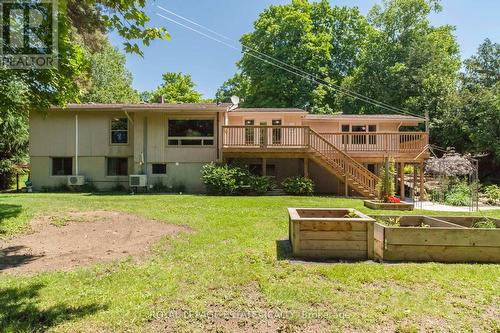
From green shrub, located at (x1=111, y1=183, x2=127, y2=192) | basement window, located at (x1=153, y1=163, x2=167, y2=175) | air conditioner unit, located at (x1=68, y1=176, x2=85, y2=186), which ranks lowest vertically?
green shrub, located at (x1=111, y1=183, x2=127, y2=192)

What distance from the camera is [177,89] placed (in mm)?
45031

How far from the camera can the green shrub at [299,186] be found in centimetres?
1485

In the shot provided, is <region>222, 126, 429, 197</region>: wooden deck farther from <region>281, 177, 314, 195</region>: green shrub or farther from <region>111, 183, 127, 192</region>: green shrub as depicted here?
<region>111, 183, 127, 192</region>: green shrub

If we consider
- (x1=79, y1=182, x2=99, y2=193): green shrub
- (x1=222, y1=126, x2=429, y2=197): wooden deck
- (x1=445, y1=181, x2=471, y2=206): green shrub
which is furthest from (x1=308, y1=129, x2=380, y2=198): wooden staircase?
(x1=79, y1=182, x2=99, y2=193): green shrub

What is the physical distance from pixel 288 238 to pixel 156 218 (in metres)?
3.98

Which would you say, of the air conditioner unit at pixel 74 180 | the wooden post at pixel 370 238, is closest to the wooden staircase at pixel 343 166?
the wooden post at pixel 370 238

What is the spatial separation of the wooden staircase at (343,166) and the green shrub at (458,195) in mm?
3162

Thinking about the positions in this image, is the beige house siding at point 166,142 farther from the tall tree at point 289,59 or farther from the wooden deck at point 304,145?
the tall tree at point 289,59

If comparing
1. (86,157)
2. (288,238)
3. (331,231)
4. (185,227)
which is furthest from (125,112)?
(331,231)

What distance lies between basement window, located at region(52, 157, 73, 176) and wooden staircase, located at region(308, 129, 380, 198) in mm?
13285

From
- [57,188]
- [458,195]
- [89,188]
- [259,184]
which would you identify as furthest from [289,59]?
[57,188]

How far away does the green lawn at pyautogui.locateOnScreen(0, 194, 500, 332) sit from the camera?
322cm

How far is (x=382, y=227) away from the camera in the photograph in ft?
17.1

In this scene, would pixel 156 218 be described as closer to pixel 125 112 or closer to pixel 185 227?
pixel 185 227
